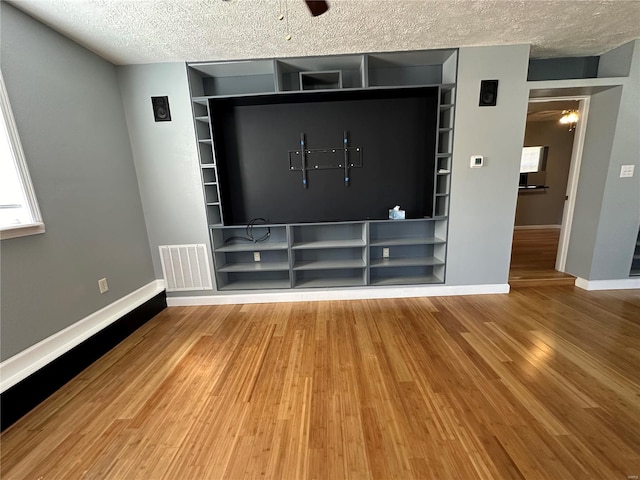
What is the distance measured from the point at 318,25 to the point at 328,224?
1.88m

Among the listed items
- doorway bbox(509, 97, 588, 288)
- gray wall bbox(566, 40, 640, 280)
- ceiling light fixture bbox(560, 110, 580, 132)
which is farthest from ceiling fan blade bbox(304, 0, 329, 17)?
ceiling light fixture bbox(560, 110, 580, 132)

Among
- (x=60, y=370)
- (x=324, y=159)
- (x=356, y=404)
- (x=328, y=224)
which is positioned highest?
(x=324, y=159)

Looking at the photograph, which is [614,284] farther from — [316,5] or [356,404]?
[316,5]

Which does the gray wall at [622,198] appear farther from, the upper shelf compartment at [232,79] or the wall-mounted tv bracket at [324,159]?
the upper shelf compartment at [232,79]

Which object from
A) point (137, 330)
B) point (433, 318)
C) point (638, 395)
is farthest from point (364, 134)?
point (137, 330)

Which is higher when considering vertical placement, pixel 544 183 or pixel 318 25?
pixel 318 25

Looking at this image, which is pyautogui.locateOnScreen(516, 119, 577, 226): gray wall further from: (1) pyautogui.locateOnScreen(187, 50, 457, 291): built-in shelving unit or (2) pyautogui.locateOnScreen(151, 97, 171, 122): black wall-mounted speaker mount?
(2) pyautogui.locateOnScreen(151, 97, 171, 122): black wall-mounted speaker mount

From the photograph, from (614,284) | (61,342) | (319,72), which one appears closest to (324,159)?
(319,72)

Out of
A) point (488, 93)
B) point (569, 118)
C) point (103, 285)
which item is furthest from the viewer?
point (569, 118)

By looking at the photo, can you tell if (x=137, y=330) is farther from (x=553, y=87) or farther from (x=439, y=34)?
(x=553, y=87)

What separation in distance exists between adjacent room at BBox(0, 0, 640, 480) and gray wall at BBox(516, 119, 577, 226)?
2549mm

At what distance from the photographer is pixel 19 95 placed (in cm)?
174

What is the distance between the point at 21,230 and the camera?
1688mm

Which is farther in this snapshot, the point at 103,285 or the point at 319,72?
the point at 319,72
